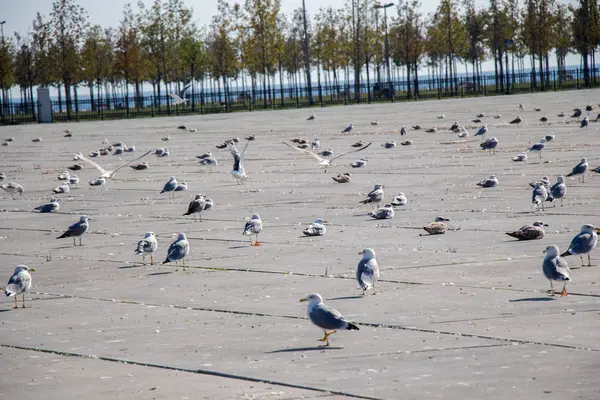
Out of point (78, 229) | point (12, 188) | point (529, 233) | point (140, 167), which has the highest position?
point (140, 167)

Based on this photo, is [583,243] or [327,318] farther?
[583,243]

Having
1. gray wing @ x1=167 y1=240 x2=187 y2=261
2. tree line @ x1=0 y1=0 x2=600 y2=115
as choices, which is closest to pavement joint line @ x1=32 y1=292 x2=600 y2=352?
gray wing @ x1=167 y1=240 x2=187 y2=261

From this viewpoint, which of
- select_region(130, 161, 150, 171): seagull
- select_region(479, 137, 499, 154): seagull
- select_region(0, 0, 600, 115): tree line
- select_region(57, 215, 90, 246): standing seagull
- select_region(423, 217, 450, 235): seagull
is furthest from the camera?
select_region(0, 0, 600, 115): tree line

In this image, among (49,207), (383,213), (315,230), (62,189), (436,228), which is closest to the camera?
(436,228)

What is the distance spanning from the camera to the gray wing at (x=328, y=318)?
7.82 metres

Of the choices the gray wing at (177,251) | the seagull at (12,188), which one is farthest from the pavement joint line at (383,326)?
the seagull at (12,188)

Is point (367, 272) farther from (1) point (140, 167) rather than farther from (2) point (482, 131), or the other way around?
(2) point (482, 131)

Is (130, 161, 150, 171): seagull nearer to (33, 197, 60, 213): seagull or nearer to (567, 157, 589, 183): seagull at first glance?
Answer: (33, 197, 60, 213): seagull

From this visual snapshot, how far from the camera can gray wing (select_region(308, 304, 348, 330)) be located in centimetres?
782

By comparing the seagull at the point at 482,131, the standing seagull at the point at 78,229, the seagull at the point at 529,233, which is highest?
the seagull at the point at 482,131

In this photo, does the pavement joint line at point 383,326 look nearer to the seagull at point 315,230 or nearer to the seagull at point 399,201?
the seagull at point 315,230

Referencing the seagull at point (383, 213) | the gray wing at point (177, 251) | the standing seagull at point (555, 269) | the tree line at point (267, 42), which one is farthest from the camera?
the tree line at point (267, 42)

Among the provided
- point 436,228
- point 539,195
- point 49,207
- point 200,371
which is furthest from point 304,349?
point 49,207

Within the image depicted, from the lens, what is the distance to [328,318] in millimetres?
7828
